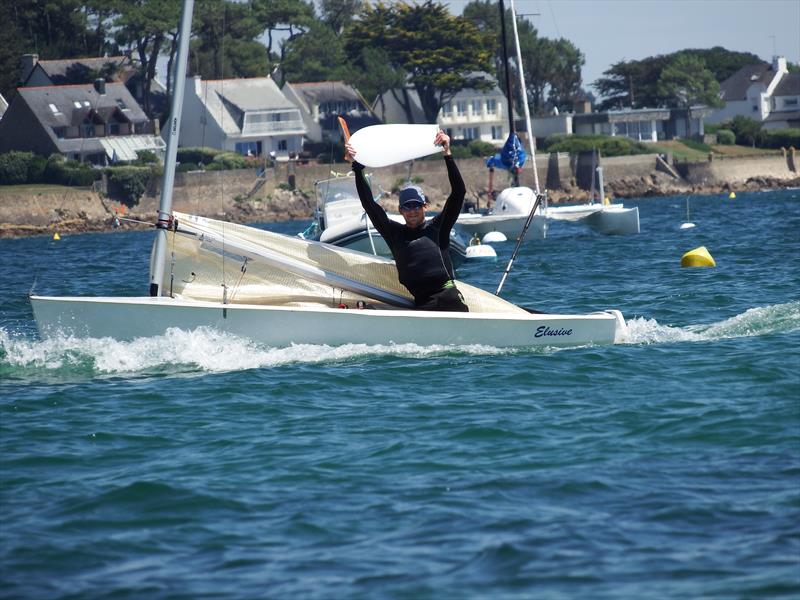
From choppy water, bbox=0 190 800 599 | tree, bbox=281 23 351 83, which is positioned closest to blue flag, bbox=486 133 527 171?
choppy water, bbox=0 190 800 599

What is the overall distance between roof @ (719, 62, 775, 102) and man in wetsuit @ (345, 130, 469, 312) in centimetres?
10648

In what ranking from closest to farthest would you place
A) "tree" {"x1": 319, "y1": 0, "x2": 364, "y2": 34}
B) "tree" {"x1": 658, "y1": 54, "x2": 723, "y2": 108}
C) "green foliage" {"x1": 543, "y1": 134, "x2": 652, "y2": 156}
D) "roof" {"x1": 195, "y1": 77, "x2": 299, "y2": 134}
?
"roof" {"x1": 195, "y1": 77, "x2": 299, "y2": 134}
"green foliage" {"x1": 543, "y1": 134, "x2": 652, "y2": 156}
"tree" {"x1": 658, "y1": 54, "x2": 723, "y2": 108}
"tree" {"x1": 319, "y1": 0, "x2": 364, "y2": 34}

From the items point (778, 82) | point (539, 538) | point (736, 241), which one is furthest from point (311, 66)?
point (539, 538)

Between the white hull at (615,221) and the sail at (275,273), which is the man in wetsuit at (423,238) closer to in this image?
the sail at (275,273)

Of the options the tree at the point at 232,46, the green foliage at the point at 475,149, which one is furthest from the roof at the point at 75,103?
the green foliage at the point at 475,149

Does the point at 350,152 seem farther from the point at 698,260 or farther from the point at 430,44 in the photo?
the point at 430,44

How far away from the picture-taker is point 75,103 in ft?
249

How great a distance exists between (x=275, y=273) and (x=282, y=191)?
59555 millimetres

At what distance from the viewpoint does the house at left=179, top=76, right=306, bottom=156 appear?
8356 centimetres

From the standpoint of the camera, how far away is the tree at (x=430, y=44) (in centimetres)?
8050

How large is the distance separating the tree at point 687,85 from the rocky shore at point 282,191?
1809 cm

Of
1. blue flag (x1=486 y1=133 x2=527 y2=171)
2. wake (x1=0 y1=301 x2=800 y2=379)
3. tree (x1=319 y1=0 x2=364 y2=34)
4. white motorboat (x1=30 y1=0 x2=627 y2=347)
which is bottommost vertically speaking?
wake (x1=0 y1=301 x2=800 y2=379)

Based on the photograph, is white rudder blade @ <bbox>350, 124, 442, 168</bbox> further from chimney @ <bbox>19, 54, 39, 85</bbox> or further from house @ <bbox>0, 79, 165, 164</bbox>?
chimney @ <bbox>19, 54, 39, 85</bbox>

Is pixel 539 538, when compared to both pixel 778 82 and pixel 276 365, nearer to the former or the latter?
pixel 276 365
